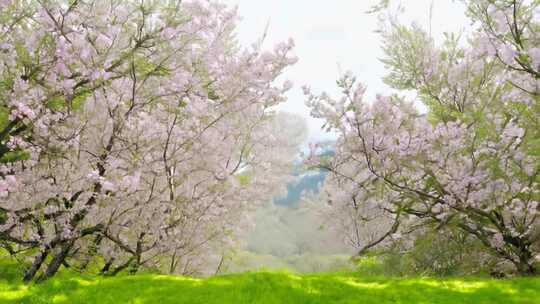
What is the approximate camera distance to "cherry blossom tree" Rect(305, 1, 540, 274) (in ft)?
40.0

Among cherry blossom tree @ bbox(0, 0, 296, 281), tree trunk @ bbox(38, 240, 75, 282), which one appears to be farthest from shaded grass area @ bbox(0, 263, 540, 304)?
cherry blossom tree @ bbox(0, 0, 296, 281)

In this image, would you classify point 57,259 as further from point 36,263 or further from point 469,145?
point 469,145

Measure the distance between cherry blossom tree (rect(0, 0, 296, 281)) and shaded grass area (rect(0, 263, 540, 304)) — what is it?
188 centimetres

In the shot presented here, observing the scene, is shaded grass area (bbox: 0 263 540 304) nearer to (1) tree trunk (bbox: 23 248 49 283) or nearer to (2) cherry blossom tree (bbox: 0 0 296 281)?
(2) cherry blossom tree (bbox: 0 0 296 281)

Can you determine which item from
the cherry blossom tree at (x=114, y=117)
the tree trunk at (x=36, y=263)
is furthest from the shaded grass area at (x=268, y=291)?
the tree trunk at (x=36, y=263)

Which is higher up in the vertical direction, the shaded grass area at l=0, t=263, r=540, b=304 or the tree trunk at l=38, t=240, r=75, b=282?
the tree trunk at l=38, t=240, r=75, b=282

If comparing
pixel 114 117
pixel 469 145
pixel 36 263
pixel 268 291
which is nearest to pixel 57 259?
pixel 36 263

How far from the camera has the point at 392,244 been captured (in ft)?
50.1

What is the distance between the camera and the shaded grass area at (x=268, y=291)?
30.7 ft

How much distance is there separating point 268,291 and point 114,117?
613cm

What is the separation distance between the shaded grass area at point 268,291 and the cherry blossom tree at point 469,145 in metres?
2.73

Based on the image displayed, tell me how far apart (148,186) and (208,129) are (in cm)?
242

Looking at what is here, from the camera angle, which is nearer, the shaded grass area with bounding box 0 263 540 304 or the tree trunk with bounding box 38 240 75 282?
the shaded grass area with bounding box 0 263 540 304

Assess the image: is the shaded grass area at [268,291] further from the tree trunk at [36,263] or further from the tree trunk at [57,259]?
the tree trunk at [36,263]
